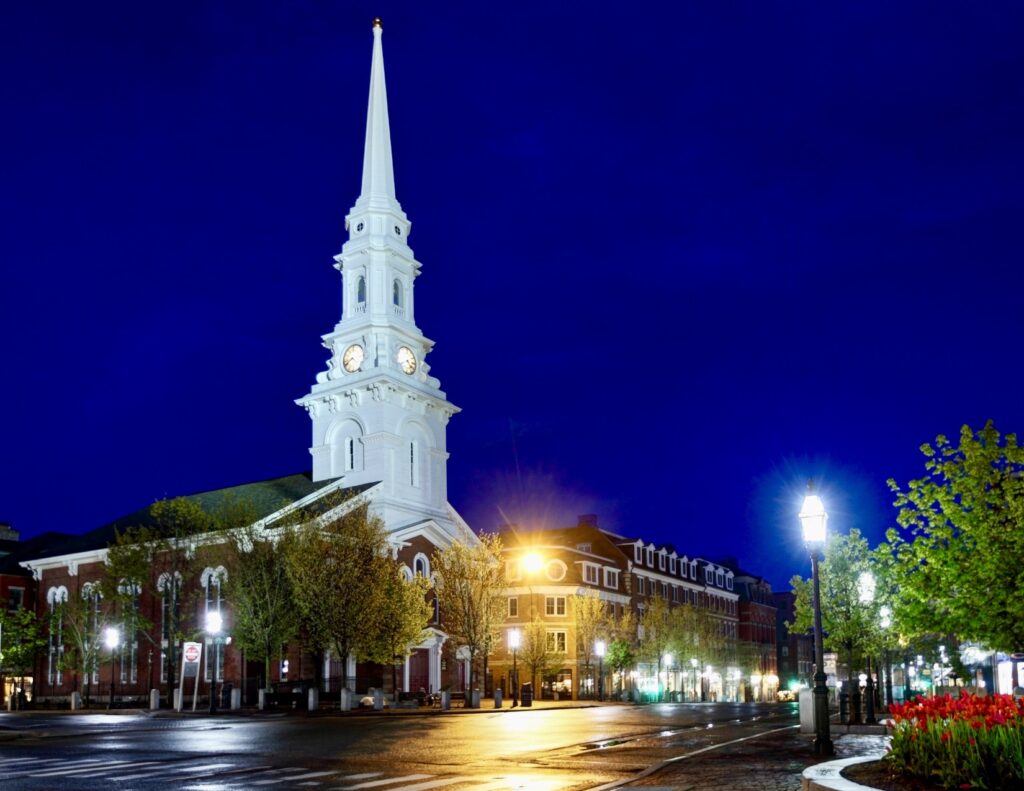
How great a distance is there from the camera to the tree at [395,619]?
54.4 metres

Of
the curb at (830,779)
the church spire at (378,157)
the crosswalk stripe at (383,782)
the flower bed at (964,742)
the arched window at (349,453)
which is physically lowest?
the crosswalk stripe at (383,782)

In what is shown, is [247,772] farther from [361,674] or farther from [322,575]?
[361,674]

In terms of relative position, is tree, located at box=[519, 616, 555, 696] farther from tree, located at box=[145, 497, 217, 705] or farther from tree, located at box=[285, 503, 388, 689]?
tree, located at box=[145, 497, 217, 705]

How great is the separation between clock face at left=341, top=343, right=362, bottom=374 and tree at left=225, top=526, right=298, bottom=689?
18.9 meters

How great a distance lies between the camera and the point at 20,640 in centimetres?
7231

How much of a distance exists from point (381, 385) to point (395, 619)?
1936 cm

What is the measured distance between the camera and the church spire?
7700cm

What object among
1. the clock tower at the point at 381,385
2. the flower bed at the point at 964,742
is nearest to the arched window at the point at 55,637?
the clock tower at the point at 381,385

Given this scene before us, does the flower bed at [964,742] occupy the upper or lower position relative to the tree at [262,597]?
lower

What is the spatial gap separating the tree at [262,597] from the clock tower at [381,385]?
1248 cm

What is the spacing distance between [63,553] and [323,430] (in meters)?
20.2

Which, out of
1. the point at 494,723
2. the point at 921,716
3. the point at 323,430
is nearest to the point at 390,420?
the point at 323,430

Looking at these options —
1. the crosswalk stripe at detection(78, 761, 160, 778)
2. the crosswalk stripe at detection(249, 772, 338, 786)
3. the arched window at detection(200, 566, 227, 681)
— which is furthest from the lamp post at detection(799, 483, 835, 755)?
the arched window at detection(200, 566, 227, 681)

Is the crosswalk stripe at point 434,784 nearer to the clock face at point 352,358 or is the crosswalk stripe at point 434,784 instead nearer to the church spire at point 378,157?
the clock face at point 352,358
